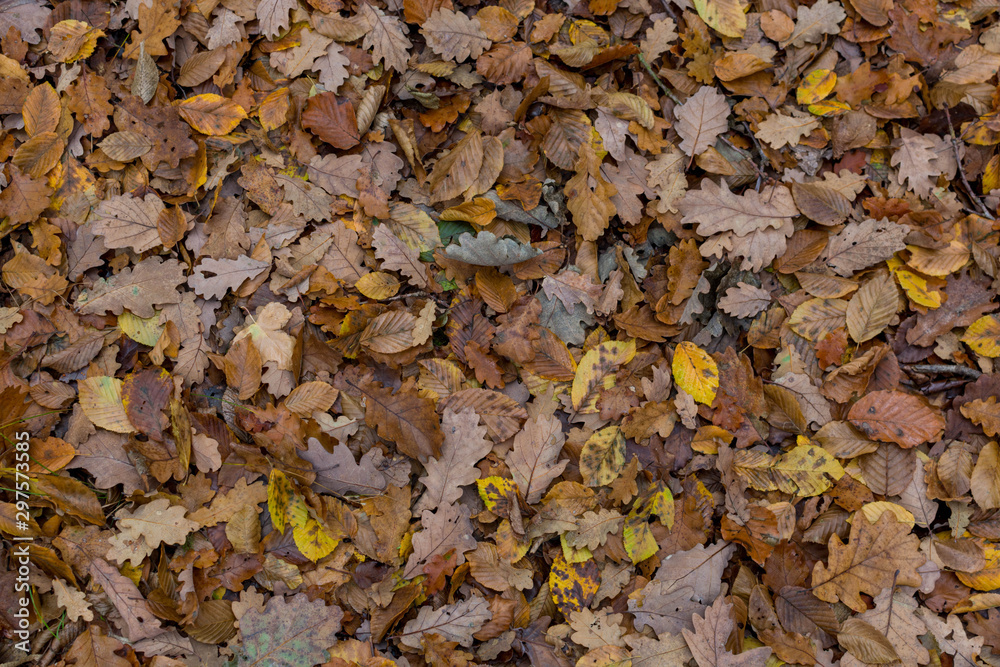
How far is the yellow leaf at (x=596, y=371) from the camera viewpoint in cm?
249

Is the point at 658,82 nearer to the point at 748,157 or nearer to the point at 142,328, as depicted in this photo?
the point at 748,157

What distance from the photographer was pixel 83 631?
224cm

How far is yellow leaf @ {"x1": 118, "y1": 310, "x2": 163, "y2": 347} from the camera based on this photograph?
2.49 meters

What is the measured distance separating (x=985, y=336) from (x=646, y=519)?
1.67 m

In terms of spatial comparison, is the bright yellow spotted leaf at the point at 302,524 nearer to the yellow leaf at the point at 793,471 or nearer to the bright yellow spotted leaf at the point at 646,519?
the bright yellow spotted leaf at the point at 646,519

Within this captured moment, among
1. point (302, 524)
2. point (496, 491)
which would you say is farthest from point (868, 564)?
point (302, 524)

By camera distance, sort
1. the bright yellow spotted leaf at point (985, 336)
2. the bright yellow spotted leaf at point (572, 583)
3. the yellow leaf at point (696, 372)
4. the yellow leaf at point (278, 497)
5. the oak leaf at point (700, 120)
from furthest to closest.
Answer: the oak leaf at point (700, 120) → the bright yellow spotted leaf at point (985, 336) → the yellow leaf at point (696, 372) → the bright yellow spotted leaf at point (572, 583) → the yellow leaf at point (278, 497)

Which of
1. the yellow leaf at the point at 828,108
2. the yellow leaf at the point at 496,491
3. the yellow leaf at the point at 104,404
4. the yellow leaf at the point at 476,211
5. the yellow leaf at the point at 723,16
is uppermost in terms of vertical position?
the yellow leaf at the point at 723,16

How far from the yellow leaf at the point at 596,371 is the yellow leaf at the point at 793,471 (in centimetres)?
61

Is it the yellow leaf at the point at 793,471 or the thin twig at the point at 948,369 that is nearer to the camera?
the yellow leaf at the point at 793,471

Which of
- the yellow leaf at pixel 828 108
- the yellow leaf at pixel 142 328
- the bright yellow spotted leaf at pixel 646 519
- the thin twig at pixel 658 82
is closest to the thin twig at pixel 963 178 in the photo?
the yellow leaf at pixel 828 108

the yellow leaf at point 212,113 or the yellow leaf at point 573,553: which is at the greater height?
the yellow leaf at point 212,113

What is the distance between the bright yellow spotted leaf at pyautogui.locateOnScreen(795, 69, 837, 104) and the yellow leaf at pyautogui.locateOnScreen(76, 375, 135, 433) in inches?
127

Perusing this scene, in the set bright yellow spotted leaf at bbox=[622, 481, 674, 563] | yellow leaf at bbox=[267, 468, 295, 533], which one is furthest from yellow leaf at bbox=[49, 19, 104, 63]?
bright yellow spotted leaf at bbox=[622, 481, 674, 563]
